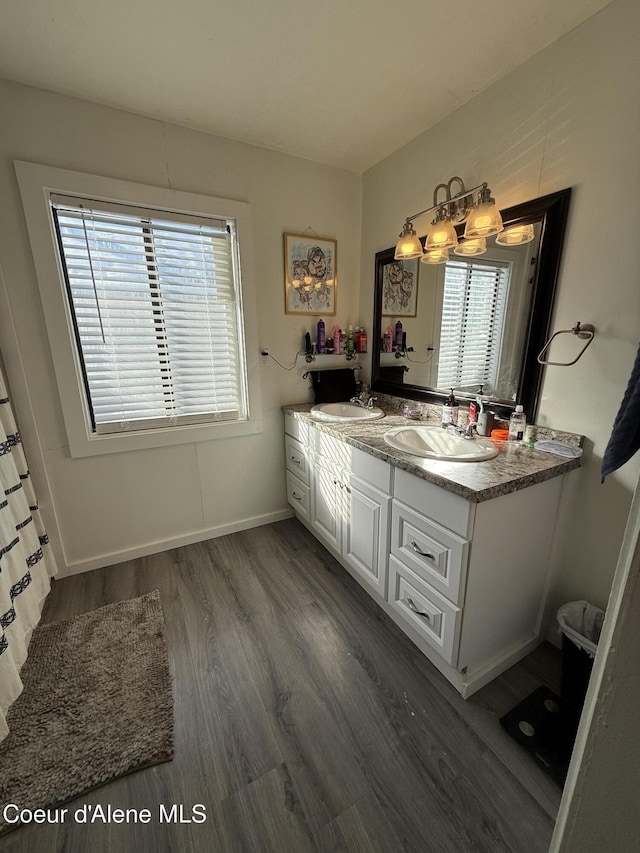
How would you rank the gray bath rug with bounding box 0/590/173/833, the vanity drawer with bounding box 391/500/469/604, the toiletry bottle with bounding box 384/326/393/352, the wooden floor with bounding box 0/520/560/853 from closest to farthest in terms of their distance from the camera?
the wooden floor with bounding box 0/520/560/853
the gray bath rug with bounding box 0/590/173/833
the vanity drawer with bounding box 391/500/469/604
the toiletry bottle with bounding box 384/326/393/352

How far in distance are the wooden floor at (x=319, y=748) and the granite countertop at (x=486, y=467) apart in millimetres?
837

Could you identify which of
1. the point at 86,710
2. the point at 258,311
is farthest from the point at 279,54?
the point at 86,710

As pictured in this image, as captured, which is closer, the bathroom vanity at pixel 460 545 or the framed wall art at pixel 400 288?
the bathroom vanity at pixel 460 545

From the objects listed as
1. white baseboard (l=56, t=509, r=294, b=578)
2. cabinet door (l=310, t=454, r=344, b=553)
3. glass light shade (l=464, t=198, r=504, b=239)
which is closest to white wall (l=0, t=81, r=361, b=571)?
white baseboard (l=56, t=509, r=294, b=578)

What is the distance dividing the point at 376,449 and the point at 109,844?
1446 mm

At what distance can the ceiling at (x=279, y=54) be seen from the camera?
1.18m

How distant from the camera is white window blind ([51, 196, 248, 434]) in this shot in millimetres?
1753

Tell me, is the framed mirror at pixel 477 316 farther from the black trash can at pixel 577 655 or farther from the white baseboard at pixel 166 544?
the white baseboard at pixel 166 544

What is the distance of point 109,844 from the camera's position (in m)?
0.94

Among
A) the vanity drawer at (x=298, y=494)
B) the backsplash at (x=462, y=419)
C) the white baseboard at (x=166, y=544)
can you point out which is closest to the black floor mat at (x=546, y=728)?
the backsplash at (x=462, y=419)

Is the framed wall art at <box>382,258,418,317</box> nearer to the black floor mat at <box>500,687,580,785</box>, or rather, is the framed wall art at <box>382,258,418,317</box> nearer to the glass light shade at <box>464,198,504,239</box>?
the glass light shade at <box>464,198,504,239</box>

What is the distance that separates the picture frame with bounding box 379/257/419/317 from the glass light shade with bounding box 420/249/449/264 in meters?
0.18

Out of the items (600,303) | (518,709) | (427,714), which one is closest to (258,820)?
(427,714)

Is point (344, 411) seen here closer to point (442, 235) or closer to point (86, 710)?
point (442, 235)
